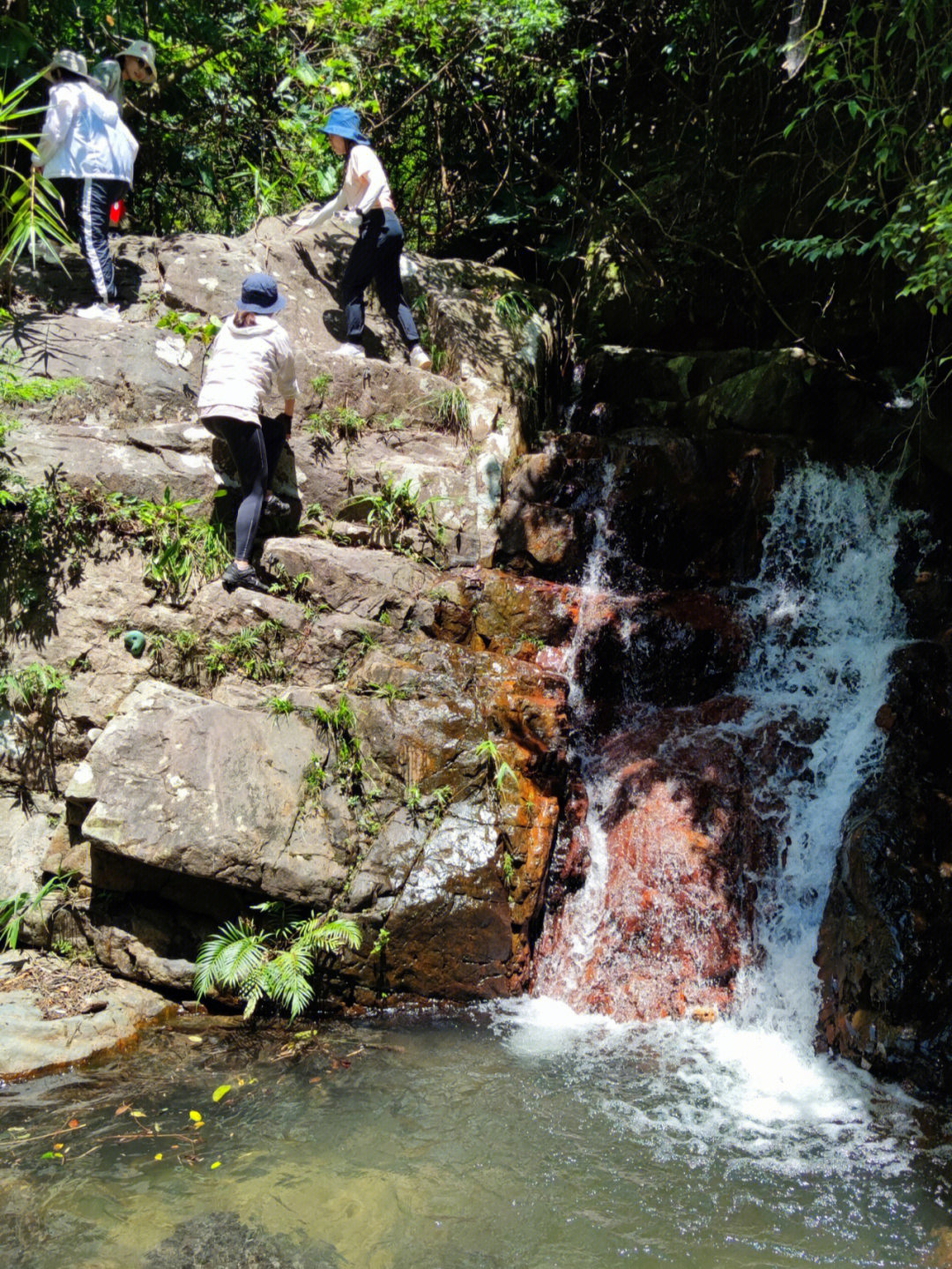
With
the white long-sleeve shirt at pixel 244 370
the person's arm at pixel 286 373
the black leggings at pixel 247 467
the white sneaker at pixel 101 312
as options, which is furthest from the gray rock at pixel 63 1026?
the white sneaker at pixel 101 312

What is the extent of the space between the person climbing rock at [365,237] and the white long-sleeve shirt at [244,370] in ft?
5.51

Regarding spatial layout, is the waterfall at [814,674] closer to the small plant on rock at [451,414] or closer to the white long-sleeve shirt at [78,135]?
the small plant on rock at [451,414]

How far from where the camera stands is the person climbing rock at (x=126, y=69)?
25.2 ft

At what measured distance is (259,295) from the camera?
6637mm

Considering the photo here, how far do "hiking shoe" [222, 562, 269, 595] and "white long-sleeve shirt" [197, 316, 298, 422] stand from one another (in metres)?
1.03

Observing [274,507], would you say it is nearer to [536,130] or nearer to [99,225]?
[99,225]

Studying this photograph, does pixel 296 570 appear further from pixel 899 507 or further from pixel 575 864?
pixel 899 507

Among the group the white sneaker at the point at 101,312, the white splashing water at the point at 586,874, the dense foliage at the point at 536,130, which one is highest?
the dense foliage at the point at 536,130

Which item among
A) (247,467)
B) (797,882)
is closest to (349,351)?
(247,467)

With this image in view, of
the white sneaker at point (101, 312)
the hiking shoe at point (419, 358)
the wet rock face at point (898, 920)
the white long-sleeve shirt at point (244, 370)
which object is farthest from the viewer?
the hiking shoe at point (419, 358)

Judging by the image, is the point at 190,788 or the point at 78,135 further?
the point at 78,135

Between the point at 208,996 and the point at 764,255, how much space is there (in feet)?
28.3

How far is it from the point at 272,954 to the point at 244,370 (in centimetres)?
385

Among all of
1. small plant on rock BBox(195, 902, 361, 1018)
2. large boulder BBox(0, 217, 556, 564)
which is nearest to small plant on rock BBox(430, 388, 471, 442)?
large boulder BBox(0, 217, 556, 564)
